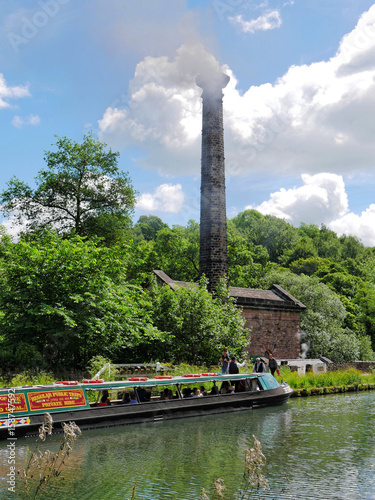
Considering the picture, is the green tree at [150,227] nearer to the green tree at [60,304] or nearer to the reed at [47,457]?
the green tree at [60,304]

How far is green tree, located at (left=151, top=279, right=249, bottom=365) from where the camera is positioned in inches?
994

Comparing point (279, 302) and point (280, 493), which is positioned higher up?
point (279, 302)

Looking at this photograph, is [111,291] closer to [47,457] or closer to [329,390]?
[329,390]

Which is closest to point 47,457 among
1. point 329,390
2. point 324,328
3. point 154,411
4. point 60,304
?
point 154,411

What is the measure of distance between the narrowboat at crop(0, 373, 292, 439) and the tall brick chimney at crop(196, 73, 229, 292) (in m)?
12.2

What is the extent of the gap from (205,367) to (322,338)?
55.2ft

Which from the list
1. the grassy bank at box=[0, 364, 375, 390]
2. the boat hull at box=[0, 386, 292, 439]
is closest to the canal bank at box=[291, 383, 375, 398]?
the grassy bank at box=[0, 364, 375, 390]

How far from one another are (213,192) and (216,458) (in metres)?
22.5

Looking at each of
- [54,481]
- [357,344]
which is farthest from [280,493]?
[357,344]

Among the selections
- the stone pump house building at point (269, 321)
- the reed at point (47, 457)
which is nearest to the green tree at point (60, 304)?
the stone pump house building at point (269, 321)

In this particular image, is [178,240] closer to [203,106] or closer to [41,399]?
[203,106]

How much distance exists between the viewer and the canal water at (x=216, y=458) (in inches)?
335

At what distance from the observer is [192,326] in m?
25.5

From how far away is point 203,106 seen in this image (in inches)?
A: 1300
